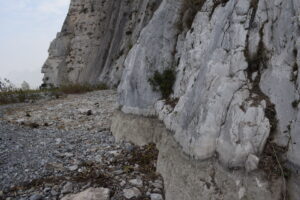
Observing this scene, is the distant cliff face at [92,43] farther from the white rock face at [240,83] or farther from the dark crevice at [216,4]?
the white rock face at [240,83]

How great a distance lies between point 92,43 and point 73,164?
2015 cm

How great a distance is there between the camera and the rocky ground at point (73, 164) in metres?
4.93

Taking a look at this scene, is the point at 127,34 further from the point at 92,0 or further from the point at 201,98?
the point at 201,98

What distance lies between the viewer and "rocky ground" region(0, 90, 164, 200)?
194 inches

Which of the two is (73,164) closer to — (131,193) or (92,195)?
(92,195)

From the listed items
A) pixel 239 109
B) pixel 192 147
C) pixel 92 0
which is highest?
pixel 92 0

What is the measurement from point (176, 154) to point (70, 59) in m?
23.0

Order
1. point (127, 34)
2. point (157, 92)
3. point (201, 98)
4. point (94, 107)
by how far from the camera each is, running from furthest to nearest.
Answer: point (127, 34) → point (94, 107) → point (157, 92) → point (201, 98)

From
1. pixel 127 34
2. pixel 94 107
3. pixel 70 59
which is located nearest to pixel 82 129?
pixel 94 107

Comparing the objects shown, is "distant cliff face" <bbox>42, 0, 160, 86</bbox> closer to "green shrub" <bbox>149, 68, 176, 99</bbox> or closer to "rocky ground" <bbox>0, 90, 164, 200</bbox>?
"rocky ground" <bbox>0, 90, 164, 200</bbox>

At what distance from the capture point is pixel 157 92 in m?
6.72

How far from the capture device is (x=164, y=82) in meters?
6.54

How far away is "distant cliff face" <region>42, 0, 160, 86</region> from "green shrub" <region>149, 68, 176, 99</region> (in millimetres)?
12810

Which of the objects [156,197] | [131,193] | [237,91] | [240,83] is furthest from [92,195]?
[240,83]
